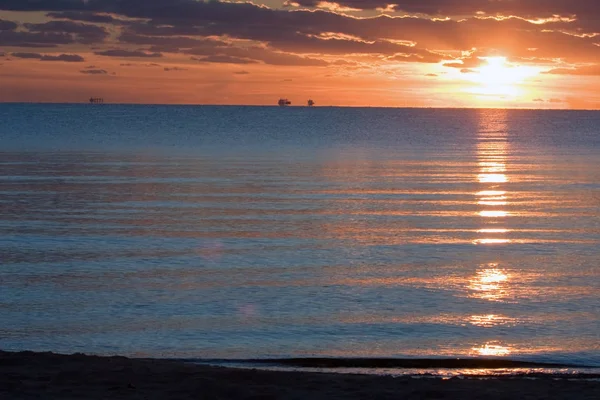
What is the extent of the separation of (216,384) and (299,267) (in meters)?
8.95

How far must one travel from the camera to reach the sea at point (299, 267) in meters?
14.3

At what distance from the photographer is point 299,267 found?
1986cm

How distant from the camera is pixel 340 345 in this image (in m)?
14.0

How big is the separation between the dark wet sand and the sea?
5.78ft

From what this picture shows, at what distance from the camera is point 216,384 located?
433 inches

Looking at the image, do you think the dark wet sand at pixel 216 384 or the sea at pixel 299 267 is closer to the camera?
the dark wet sand at pixel 216 384

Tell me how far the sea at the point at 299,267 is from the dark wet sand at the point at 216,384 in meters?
1.76

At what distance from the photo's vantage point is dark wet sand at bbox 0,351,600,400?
1051 cm

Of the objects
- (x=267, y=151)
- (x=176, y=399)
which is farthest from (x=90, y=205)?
(x=267, y=151)

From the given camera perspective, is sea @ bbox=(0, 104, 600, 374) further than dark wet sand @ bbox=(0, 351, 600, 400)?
Yes

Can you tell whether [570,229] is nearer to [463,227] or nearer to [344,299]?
[463,227]

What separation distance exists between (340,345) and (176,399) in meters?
4.28

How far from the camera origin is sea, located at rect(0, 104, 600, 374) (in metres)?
14.3

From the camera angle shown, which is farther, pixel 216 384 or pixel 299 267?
pixel 299 267
